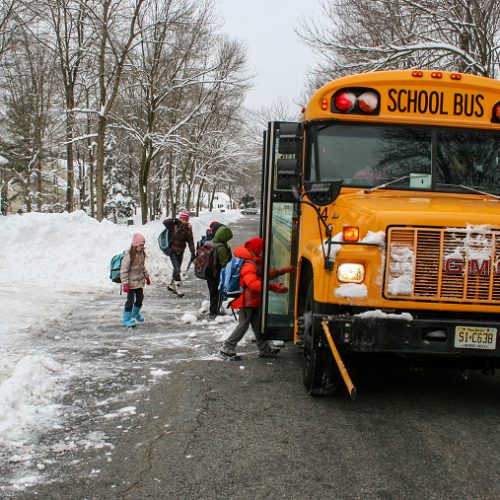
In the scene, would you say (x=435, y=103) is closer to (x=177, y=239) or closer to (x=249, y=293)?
(x=249, y=293)

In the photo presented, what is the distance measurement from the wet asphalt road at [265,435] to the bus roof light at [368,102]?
269 centimetres

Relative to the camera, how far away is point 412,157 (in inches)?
215

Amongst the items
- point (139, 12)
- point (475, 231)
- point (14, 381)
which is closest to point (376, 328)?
point (475, 231)

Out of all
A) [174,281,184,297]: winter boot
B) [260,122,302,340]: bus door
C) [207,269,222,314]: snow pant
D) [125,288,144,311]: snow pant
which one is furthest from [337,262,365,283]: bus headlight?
[174,281,184,297]: winter boot

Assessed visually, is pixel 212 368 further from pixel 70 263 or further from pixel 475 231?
pixel 70 263

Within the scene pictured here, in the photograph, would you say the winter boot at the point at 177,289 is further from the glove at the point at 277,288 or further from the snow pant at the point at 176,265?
the glove at the point at 277,288

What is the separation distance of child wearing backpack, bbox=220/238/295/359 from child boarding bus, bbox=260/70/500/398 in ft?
0.82

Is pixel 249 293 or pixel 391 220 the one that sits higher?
pixel 391 220

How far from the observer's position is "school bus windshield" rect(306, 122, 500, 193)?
17.8 ft

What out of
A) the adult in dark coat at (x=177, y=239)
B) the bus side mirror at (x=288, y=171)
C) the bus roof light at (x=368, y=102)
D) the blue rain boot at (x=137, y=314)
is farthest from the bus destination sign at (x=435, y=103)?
the adult in dark coat at (x=177, y=239)

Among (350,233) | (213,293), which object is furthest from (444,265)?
(213,293)

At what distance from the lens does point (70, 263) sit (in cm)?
1422

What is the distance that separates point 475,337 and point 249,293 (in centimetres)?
290

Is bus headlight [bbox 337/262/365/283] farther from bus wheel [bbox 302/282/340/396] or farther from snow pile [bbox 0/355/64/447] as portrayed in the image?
snow pile [bbox 0/355/64/447]
